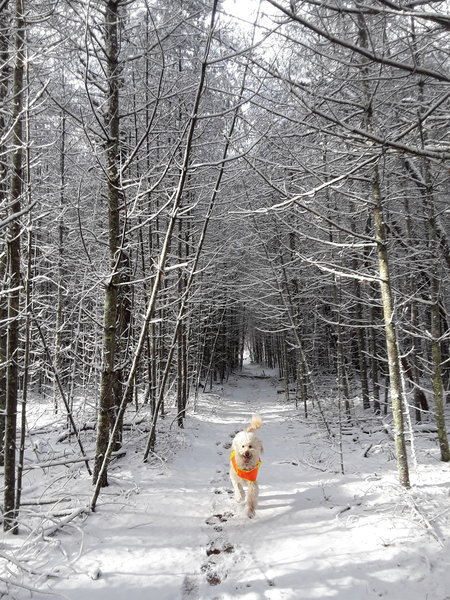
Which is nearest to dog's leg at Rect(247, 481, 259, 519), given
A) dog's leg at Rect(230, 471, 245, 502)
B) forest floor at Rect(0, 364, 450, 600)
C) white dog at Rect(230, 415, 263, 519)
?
white dog at Rect(230, 415, 263, 519)

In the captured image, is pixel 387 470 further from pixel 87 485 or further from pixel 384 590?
pixel 87 485

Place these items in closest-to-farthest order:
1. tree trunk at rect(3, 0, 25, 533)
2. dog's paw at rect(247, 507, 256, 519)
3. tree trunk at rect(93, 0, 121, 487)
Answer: tree trunk at rect(3, 0, 25, 533) < dog's paw at rect(247, 507, 256, 519) < tree trunk at rect(93, 0, 121, 487)

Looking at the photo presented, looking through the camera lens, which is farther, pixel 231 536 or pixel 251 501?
pixel 251 501

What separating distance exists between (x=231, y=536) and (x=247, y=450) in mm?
1006

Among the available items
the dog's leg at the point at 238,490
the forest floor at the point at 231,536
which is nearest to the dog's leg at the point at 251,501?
the forest floor at the point at 231,536

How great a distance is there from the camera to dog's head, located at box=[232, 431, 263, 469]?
471cm

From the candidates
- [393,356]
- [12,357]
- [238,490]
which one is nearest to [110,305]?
[12,357]

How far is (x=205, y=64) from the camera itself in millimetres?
2295

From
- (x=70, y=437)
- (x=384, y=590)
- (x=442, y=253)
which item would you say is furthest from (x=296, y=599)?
(x=70, y=437)

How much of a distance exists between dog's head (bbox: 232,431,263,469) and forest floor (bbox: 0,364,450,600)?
69 centimetres

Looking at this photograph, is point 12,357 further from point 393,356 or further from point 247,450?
point 393,356

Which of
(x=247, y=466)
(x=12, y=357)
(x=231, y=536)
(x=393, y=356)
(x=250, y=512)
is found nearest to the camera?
(x=12, y=357)

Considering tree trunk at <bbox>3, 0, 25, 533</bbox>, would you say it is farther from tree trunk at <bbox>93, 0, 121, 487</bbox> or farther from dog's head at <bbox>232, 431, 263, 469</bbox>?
dog's head at <bbox>232, 431, 263, 469</bbox>

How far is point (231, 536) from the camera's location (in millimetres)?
4141
